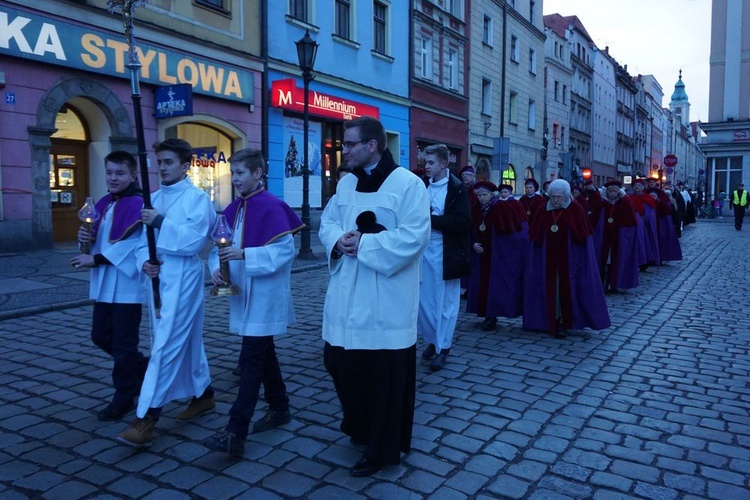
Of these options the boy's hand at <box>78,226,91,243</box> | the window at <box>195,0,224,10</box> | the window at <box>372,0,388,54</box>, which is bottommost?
the boy's hand at <box>78,226,91,243</box>

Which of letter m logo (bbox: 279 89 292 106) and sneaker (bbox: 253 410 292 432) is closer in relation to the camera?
sneaker (bbox: 253 410 292 432)

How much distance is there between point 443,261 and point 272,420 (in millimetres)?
2261

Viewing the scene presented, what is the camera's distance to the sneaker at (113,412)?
422 cm

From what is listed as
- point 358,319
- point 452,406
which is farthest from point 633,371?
point 358,319

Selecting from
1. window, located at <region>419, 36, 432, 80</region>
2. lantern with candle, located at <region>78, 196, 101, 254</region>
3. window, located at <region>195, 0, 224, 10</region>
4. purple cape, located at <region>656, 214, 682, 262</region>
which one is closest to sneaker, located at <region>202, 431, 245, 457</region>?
lantern with candle, located at <region>78, 196, 101, 254</region>

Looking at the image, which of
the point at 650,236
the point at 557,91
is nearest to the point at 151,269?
the point at 650,236

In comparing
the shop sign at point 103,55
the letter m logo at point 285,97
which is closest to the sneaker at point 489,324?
the shop sign at point 103,55

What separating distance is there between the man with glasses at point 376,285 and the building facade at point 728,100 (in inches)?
1785

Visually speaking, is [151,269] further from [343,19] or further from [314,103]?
[343,19]

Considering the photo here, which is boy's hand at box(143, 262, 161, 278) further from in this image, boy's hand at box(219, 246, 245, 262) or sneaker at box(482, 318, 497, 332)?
sneaker at box(482, 318, 497, 332)

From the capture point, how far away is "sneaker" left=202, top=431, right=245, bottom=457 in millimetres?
3584

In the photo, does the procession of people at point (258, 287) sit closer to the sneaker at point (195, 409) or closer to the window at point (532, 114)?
the sneaker at point (195, 409)

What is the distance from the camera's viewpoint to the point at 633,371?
5621 millimetres

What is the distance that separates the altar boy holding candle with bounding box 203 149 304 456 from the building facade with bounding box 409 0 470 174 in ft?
65.0
